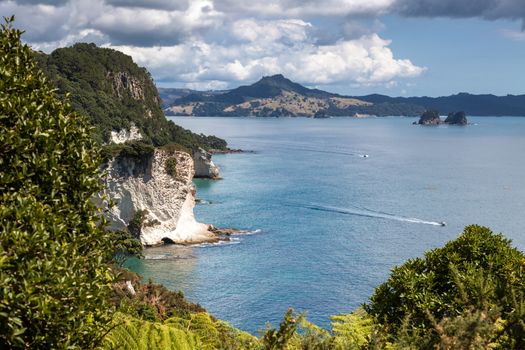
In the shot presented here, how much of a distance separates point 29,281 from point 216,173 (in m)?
121

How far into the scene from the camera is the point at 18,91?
897cm

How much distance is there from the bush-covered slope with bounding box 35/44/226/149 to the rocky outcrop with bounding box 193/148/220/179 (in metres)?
2.33

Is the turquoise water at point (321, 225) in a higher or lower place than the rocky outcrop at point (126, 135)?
lower

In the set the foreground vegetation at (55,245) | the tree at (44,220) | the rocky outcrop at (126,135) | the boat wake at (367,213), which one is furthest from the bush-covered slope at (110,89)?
the tree at (44,220)

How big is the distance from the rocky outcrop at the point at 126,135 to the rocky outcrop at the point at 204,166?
15.5 metres

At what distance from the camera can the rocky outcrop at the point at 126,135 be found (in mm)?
112125

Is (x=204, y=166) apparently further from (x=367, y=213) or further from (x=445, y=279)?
(x=445, y=279)

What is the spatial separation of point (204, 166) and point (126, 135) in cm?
1976

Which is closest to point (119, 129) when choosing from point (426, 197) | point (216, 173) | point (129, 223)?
point (216, 173)

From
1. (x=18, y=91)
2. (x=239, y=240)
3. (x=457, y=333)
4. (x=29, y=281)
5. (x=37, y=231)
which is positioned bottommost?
(x=239, y=240)

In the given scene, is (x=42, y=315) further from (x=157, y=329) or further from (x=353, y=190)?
(x=353, y=190)

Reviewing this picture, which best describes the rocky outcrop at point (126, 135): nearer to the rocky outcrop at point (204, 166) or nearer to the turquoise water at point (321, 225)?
the rocky outcrop at point (204, 166)

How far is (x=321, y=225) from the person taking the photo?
3194 inches

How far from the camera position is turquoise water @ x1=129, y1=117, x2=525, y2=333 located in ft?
178
